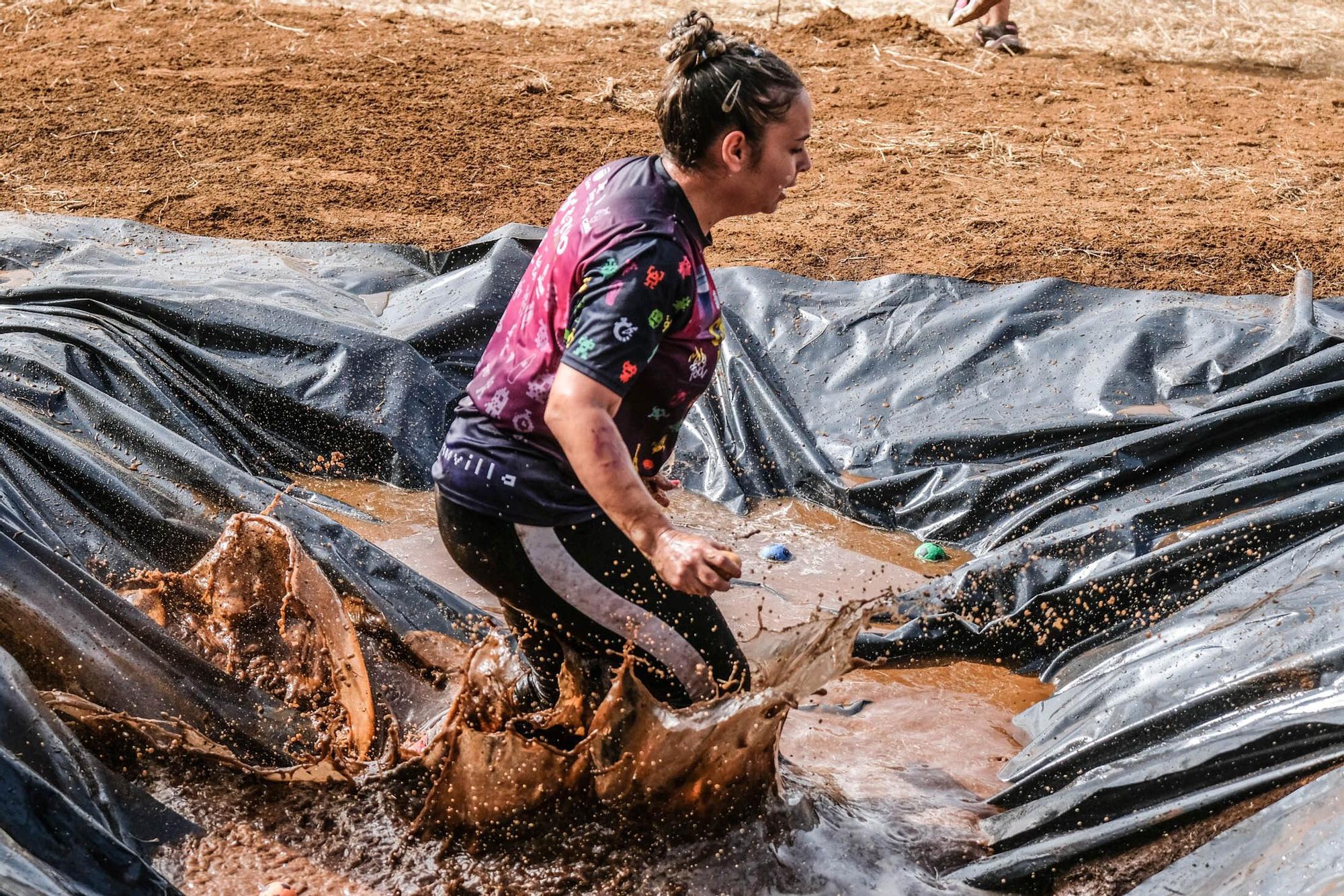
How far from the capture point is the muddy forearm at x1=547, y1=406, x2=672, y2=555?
7.14 ft

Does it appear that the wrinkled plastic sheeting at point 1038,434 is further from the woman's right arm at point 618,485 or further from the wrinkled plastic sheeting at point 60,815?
the wrinkled plastic sheeting at point 60,815

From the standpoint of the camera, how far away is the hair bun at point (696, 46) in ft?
7.76

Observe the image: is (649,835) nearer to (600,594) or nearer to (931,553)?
(600,594)

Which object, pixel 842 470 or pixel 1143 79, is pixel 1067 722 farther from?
pixel 1143 79

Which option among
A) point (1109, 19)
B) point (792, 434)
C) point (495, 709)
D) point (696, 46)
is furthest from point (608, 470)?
point (1109, 19)

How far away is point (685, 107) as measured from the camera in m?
2.38

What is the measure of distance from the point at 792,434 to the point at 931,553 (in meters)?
0.73

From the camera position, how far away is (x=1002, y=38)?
977cm

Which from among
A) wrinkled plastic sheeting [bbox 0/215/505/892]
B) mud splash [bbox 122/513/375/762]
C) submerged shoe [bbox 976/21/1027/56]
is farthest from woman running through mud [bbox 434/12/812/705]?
submerged shoe [bbox 976/21/1027/56]

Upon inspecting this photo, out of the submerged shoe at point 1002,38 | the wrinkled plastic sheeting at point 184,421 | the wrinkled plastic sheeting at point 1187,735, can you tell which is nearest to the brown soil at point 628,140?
the submerged shoe at point 1002,38

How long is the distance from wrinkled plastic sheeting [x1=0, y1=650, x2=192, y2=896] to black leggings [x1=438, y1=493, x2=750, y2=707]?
0.83m

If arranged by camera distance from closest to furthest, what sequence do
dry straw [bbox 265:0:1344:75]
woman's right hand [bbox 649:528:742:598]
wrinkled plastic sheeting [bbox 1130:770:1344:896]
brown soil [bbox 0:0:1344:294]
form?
1. woman's right hand [bbox 649:528:742:598]
2. wrinkled plastic sheeting [bbox 1130:770:1344:896]
3. brown soil [bbox 0:0:1344:294]
4. dry straw [bbox 265:0:1344:75]

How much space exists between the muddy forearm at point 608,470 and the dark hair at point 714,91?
55 centimetres

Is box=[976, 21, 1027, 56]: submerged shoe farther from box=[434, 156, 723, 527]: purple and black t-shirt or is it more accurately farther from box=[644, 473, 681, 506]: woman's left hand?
box=[434, 156, 723, 527]: purple and black t-shirt
